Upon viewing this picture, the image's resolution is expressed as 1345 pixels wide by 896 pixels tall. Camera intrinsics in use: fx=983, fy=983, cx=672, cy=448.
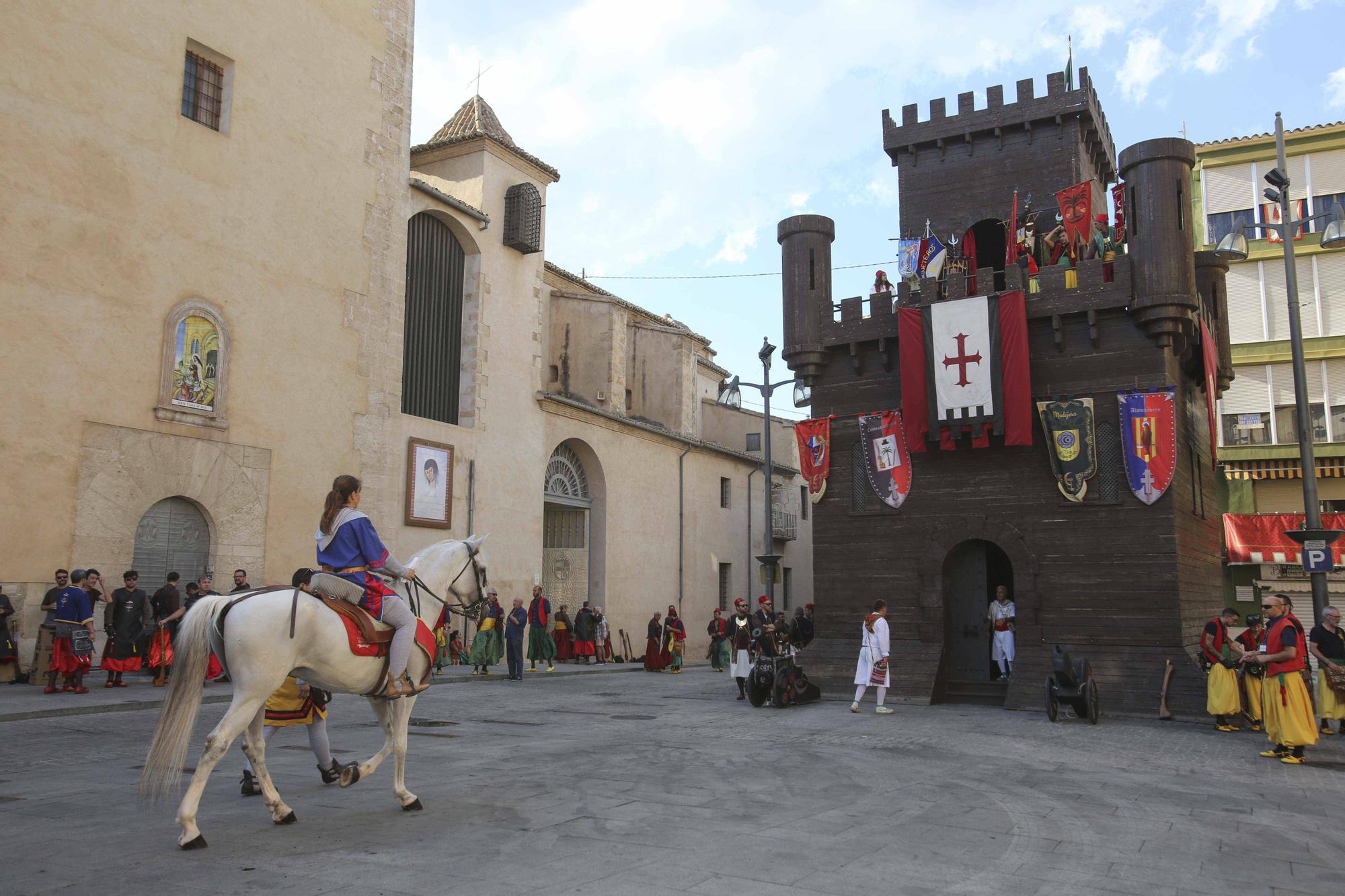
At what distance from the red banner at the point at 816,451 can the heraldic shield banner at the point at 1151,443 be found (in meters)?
5.32

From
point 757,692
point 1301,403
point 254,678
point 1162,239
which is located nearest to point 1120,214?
point 1162,239

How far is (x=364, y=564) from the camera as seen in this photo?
763cm

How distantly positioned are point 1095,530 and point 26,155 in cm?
1898

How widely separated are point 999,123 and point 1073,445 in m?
7.13

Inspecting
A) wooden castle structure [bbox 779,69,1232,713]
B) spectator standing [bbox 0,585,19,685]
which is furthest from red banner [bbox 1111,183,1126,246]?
spectator standing [bbox 0,585,19,685]

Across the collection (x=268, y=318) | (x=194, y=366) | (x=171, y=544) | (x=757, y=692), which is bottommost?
(x=757, y=692)

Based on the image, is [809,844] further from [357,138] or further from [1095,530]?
[357,138]

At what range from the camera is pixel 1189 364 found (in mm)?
18719

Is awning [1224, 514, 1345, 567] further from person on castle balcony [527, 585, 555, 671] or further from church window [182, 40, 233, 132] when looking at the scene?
church window [182, 40, 233, 132]

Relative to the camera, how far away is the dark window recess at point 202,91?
19.5m

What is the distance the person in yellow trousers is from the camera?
11.1m

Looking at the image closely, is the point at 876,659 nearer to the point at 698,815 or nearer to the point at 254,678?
the point at 698,815

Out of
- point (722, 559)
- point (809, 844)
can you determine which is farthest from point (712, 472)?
point (809, 844)

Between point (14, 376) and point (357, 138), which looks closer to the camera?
point (14, 376)
